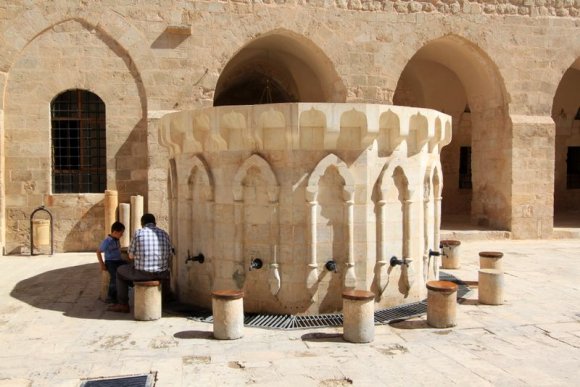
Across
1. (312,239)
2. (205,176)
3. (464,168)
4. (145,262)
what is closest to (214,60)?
(205,176)

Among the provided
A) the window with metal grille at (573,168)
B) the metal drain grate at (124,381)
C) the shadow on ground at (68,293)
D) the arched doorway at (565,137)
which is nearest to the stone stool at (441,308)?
the metal drain grate at (124,381)

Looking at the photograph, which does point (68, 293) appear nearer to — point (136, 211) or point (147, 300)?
point (147, 300)

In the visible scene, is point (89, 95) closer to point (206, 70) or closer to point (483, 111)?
point (206, 70)

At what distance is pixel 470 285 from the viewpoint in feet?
25.7

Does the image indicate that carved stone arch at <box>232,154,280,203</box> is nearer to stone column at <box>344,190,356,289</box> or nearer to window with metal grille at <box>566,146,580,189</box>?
stone column at <box>344,190,356,289</box>

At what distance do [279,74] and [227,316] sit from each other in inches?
500

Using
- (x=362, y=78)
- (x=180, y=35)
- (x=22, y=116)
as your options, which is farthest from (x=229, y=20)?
(x=22, y=116)

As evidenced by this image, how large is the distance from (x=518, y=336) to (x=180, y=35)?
9.03 m

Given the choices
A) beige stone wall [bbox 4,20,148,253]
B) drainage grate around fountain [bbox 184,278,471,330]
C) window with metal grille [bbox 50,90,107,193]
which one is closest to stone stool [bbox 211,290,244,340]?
drainage grate around fountain [bbox 184,278,471,330]

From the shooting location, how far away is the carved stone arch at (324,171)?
5.95m

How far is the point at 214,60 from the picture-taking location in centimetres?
1170

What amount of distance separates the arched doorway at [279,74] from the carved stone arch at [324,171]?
6828mm

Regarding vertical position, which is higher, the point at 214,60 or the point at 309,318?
the point at 214,60

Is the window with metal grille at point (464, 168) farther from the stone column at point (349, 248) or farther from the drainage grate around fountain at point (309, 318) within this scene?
the stone column at point (349, 248)
